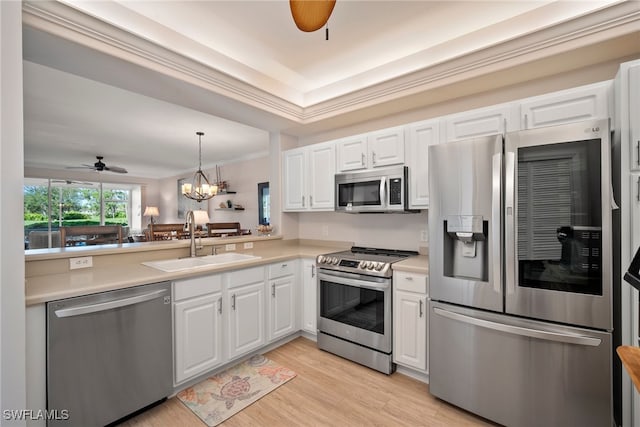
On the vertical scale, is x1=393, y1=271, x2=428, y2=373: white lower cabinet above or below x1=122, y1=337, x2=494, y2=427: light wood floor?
above

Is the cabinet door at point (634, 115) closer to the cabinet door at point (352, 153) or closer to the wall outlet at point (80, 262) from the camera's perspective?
the cabinet door at point (352, 153)

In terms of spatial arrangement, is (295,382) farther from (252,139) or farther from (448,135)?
(252,139)

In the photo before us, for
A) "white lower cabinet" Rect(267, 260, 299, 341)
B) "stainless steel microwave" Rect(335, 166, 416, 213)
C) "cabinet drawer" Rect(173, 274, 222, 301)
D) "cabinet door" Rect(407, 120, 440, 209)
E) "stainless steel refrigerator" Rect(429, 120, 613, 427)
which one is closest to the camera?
"stainless steel refrigerator" Rect(429, 120, 613, 427)

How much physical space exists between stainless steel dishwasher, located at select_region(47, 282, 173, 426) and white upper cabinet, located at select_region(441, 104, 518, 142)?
247 cm

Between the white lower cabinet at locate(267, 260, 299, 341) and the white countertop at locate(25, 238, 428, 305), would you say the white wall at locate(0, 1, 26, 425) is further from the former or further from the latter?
the white lower cabinet at locate(267, 260, 299, 341)

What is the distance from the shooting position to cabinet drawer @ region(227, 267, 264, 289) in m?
2.35

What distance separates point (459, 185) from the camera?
1.88 meters

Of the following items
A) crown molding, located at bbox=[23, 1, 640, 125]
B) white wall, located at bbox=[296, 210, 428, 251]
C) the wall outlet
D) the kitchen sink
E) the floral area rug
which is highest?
crown molding, located at bbox=[23, 1, 640, 125]

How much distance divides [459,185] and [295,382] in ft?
6.34

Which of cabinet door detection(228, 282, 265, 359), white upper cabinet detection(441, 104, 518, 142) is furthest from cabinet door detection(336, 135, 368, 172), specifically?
cabinet door detection(228, 282, 265, 359)

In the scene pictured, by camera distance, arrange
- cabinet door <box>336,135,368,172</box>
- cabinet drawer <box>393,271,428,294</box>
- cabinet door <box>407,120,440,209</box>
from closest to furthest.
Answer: cabinet drawer <box>393,271,428,294</box>
cabinet door <box>407,120,440,209</box>
cabinet door <box>336,135,368,172</box>

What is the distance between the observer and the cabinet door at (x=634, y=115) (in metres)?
1.42

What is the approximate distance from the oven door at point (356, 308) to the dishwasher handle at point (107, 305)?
140 centimetres

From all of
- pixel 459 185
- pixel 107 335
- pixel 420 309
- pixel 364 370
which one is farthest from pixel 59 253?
pixel 459 185
